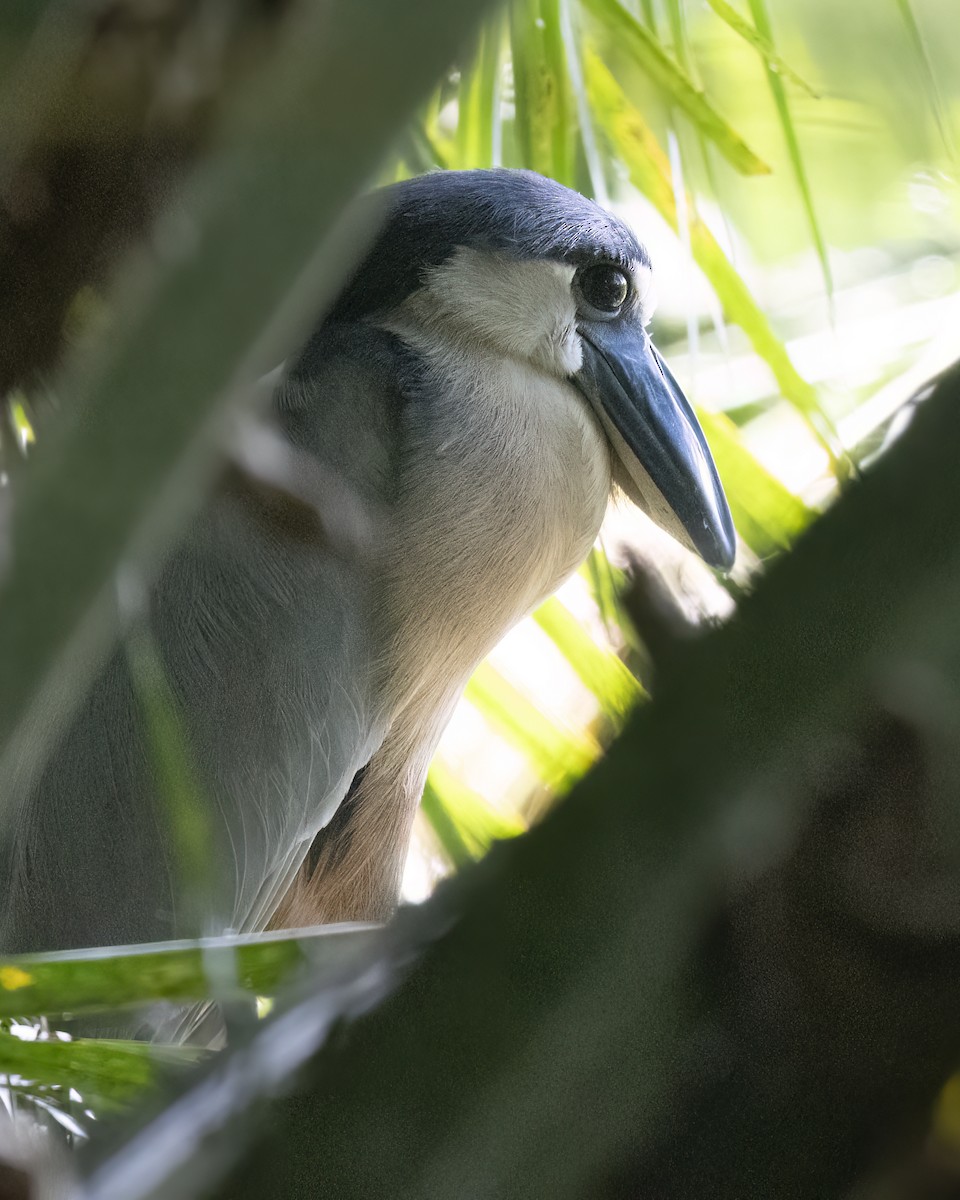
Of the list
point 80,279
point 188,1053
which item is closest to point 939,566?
point 188,1053

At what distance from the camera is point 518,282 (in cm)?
89

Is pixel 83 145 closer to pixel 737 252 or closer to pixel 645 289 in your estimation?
pixel 737 252

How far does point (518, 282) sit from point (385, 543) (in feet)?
0.76

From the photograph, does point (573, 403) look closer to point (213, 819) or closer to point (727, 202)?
point (727, 202)

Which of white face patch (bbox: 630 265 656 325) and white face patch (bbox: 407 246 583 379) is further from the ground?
white face patch (bbox: 407 246 583 379)

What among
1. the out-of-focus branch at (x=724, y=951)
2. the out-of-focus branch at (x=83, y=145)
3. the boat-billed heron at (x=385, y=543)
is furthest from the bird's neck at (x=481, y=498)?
the out-of-focus branch at (x=724, y=951)

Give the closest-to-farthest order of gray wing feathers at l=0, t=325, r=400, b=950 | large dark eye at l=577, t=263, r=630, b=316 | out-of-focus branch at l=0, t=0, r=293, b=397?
out-of-focus branch at l=0, t=0, r=293, b=397 → gray wing feathers at l=0, t=325, r=400, b=950 → large dark eye at l=577, t=263, r=630, b=316

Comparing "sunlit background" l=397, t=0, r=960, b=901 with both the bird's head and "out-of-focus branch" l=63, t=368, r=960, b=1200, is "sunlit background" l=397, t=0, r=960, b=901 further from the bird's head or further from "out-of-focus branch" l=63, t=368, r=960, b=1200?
"out-of-focus branch" l=63, t=368, r=960, b=1200

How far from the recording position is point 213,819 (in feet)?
2.64

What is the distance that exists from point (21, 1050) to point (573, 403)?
0.68 m

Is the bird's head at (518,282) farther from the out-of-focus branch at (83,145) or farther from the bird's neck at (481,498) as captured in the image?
the out-of-focus branch at (83,145)

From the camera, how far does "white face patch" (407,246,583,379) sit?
0.88 metres

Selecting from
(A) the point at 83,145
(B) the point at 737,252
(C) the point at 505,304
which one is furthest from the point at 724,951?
(C) the point at 505,304

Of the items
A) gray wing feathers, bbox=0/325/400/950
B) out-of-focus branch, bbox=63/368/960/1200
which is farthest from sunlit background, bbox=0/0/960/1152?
out-of-focus branch, bbox=63/368/960/1200
